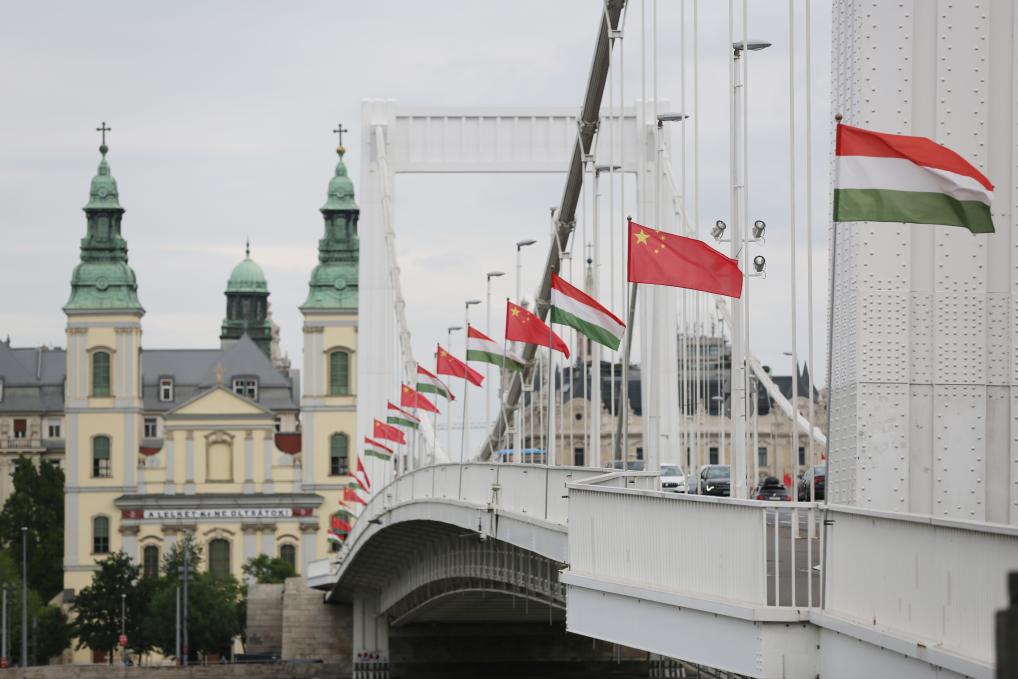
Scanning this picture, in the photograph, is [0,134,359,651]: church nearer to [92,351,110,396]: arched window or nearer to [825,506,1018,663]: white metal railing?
[92,351,110,396]: arched window

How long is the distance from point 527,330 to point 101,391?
98.6 metres

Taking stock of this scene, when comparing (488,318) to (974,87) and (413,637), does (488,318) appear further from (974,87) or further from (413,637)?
(974,87)

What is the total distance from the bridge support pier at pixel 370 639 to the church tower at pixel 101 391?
57459mm

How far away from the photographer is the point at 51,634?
96875 millimetres

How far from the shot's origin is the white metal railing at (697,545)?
15.1 meters

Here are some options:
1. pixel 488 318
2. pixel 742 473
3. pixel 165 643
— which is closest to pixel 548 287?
pixel 488 318

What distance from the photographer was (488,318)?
4806cm

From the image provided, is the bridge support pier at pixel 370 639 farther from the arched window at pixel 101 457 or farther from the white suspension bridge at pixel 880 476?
the arched window at pixel 101 457

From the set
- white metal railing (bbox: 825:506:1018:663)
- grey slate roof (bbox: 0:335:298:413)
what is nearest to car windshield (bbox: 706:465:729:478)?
white metal railing (bbox: 825:506:1018:663)

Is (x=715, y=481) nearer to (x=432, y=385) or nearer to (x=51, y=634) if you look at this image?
(x=432, y=385)

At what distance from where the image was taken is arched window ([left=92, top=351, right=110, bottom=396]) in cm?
12725

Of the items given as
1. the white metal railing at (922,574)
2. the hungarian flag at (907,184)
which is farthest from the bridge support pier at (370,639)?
the white metal railing at (922,574)

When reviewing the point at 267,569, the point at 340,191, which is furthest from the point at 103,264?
the point at 267,569

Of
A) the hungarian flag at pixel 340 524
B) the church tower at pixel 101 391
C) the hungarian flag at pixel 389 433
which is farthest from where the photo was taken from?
the church tower at pixel 101 391
